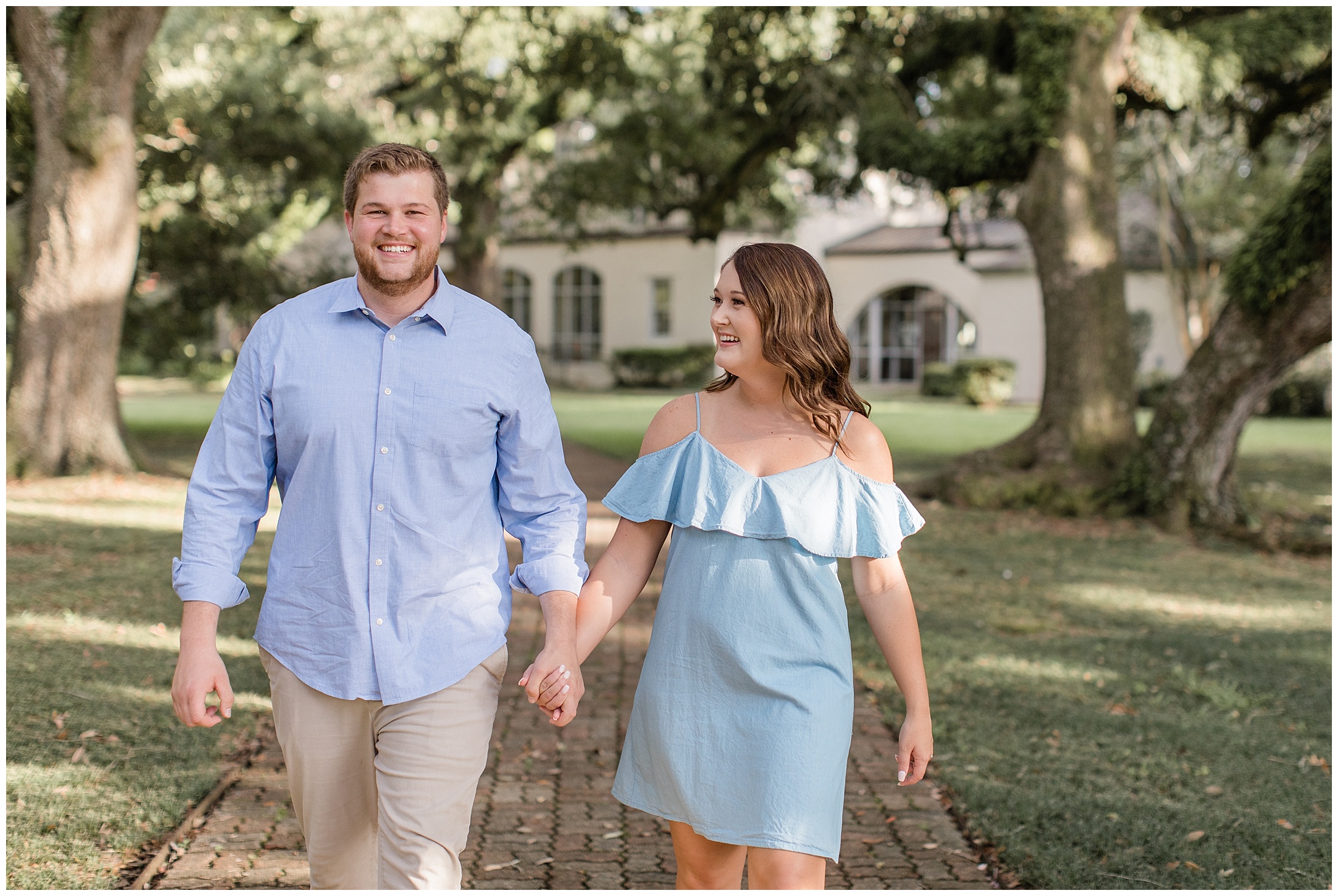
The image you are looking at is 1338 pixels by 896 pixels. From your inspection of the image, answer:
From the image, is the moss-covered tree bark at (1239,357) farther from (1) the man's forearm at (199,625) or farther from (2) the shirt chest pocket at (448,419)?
(1) the man's forearm at (199,625)

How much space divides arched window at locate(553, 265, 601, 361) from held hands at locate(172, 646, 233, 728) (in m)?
35.4

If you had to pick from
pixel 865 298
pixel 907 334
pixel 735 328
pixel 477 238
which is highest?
pixel 477 238

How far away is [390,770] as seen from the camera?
264cm

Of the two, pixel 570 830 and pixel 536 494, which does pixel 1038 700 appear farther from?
pixel 536 494

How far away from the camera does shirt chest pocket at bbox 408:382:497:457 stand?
2.66 metres

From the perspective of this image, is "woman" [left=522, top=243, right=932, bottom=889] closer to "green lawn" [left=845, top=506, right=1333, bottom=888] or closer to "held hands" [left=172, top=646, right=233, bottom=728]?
"held hands" [left=172, top=646, right=233, bottom=728]

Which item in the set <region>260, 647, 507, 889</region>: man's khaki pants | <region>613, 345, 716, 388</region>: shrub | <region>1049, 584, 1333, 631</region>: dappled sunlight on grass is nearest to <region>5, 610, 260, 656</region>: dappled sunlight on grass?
<region>260, 647, 507, 889</region>: man's khaki pants

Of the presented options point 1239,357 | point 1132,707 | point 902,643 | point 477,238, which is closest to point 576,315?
point 477,238

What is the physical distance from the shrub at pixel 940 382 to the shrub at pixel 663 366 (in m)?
6.29

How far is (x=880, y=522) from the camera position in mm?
2734

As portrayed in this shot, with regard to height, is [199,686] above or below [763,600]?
below

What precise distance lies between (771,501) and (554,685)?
2.18ft

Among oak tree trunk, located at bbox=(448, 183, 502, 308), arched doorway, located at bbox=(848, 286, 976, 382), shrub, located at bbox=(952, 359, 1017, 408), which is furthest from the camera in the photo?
arched doorway, located at bbox=(848, 286, 976, 382)

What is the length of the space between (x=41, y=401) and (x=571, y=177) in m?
12.7
